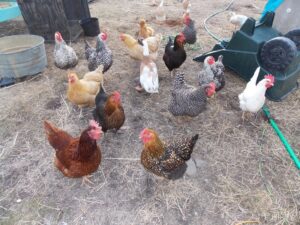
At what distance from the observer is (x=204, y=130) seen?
151 inches

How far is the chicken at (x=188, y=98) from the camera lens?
3572mm

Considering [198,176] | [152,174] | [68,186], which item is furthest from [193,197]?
[68,186]

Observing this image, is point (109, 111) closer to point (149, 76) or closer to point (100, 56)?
point (149, 76)

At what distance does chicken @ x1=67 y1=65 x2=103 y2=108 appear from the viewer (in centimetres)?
362

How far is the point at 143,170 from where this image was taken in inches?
127

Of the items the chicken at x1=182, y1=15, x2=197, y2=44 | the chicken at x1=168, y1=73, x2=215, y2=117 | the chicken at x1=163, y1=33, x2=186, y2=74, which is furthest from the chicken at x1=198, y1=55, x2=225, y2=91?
the chicken at x1=182, y1=15, x2=197, y2=44

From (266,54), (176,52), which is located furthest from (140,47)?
(266,54)

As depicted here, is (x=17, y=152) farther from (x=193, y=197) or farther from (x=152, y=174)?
(x=193, y=197)

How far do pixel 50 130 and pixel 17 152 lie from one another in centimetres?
111

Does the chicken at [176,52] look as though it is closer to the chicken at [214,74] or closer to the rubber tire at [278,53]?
the chicken at [214,74]

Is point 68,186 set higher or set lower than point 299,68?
lower

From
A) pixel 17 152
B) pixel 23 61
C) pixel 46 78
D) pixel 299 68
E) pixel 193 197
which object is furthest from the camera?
pixel 46 78

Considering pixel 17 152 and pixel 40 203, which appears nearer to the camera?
pixel 40 203

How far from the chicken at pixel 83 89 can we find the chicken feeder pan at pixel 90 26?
2.86 meters
